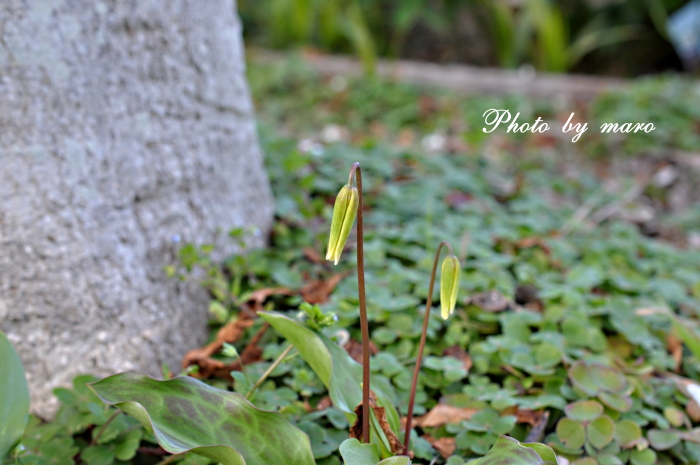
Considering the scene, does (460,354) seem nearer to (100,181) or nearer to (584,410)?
(584,410)

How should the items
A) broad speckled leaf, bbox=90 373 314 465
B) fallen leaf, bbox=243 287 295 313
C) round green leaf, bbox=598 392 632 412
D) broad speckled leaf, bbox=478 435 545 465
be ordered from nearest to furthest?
broad speckled leaf, bbox=478 435 545 465 < broad speckled leaf, bbox=90 373 314 465 < round green leaf, bbox=598 392 632 412 < fallen leaf, bbox=243 287 295 313

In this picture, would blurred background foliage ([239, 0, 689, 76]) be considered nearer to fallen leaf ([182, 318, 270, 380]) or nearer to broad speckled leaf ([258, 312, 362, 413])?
fallen leaf ([182, 318, 270, 380])

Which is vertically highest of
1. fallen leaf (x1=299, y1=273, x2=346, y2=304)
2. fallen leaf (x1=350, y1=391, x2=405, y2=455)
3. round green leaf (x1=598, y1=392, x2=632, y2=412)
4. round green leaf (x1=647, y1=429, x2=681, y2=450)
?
fallen leaf (x1=350, y1=391, x2=405, y2=455)

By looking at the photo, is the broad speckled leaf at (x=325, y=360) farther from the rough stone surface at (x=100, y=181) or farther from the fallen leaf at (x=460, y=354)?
the rough stone surface at (x=100, y=181)

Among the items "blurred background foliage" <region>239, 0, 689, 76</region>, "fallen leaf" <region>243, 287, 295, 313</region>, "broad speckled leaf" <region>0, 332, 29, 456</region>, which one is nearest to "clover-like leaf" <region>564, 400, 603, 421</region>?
"fallen leaf" <region>243, 287, 295, 313</region>

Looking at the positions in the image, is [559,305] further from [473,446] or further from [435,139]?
[435,139]

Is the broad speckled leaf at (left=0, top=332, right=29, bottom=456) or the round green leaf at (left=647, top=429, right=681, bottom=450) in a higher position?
the broad speckled leaf at (left=0, top=332, right=29, bottom=456)

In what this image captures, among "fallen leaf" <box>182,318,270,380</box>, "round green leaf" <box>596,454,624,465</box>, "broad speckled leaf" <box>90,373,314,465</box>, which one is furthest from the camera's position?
"fallen leaf" <box>182,318,270,380</box>

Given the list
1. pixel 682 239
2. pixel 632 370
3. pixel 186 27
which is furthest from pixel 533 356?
pixel 682 239
